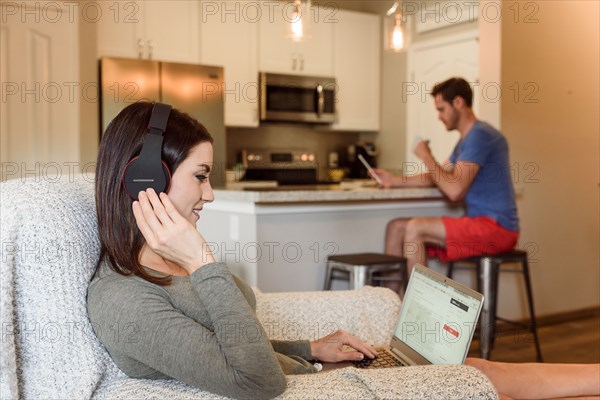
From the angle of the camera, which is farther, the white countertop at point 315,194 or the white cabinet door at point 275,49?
the white cabinet door at point 275,49

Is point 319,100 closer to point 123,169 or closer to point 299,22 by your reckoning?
point 299,22

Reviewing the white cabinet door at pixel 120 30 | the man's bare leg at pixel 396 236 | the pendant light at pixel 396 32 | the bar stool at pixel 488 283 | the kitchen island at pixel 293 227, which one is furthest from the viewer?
the white cabinet door at pixel 120 30

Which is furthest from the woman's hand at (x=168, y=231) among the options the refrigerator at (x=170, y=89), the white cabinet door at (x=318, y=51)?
the white cabinet door at (x=318, y=51)

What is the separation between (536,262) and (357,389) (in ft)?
10.7

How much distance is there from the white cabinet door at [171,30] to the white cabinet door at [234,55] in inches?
3.2

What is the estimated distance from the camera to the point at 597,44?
3844mm

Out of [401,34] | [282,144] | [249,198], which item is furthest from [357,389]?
[282,144]

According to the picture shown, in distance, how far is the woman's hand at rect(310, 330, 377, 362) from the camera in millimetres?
1573

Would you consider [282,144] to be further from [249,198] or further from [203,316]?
[203,316]

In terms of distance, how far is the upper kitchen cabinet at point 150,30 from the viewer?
4801 millimetres

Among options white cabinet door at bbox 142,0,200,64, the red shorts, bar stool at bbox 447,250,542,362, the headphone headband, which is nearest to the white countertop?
the red shorts

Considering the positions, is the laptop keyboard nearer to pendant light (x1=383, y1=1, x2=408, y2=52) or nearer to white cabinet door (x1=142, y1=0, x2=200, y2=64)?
pendant light (x1=383, y1=1, x2=408, y2=52)

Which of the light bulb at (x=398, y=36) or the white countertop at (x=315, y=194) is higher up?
the light bulb at (x=398, y=36)

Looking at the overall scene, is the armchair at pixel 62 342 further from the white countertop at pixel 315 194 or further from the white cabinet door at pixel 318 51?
the white cabinet door at pixel 318 51
